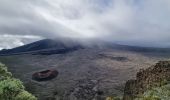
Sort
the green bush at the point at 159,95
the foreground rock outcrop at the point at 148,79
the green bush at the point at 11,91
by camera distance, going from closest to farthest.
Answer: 1. the green bush at the point at 159,95
2. the green bush at the point at 11,91
3. the foreground rock outcrop at the point at 148,79

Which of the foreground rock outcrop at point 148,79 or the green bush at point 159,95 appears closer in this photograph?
the green bush at point 159,95

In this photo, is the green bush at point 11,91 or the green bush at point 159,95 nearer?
the green bush at point 159,95

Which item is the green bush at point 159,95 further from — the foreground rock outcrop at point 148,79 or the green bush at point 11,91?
the green bush at point 11,91

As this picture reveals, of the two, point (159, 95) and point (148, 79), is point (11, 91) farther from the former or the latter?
point (148, 79)

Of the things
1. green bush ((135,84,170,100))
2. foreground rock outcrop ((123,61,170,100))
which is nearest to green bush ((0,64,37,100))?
green bush ((135,84,170,100))

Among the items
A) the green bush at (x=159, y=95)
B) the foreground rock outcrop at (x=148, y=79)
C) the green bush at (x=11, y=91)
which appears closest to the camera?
the green bush at (x=159, y=95)

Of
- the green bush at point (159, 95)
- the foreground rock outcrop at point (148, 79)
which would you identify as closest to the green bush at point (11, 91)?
the green bush at point (159, 95)

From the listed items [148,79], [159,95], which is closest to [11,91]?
[159,95]

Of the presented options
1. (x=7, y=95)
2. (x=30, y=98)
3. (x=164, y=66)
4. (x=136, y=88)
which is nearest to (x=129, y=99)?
(x=136, y=88)

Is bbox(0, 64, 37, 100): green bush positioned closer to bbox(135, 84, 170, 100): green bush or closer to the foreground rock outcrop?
bbox(135, 84, 170, 100): green bush
